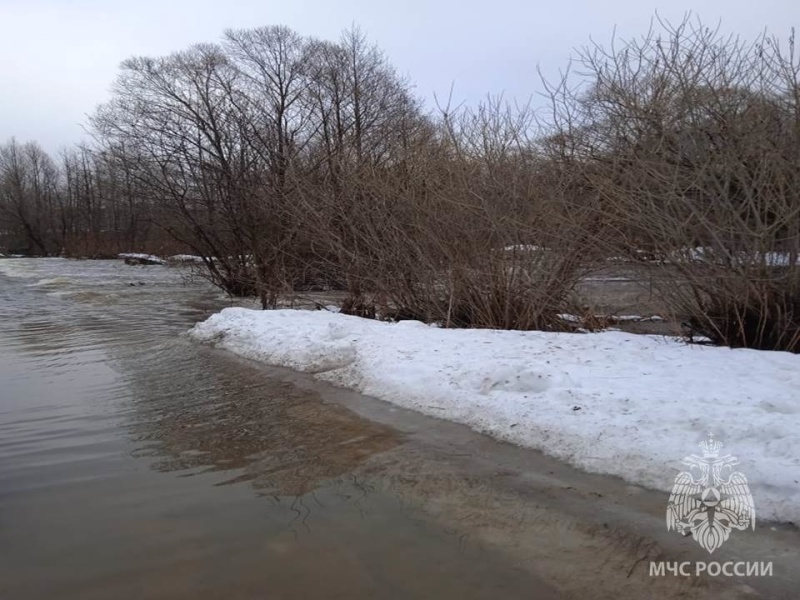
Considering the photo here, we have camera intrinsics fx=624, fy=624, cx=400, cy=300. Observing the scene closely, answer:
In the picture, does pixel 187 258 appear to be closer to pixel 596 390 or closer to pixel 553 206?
pixel 553 206

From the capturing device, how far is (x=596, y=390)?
18.6 feet

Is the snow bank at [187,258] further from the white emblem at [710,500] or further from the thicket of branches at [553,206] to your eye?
the white emblem at [710,500]

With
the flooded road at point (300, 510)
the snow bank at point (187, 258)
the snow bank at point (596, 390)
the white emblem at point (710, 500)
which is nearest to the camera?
the flooded road at point (300, 510)

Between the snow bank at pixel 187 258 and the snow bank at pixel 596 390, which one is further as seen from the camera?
the snow bank at pixel 187 258

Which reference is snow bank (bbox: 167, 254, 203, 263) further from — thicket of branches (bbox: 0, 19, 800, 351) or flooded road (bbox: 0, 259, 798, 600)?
flooded road (bbox: 0, 259, 798, 600)

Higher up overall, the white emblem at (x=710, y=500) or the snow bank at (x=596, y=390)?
the snow bank at (x=596, y=390)

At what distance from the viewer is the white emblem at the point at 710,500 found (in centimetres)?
360

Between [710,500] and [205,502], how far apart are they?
3.23 m

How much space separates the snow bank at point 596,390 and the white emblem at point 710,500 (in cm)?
7

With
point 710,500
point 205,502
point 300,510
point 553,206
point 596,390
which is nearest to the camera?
point 710,500

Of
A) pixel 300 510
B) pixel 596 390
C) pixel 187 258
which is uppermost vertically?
pixel 187 258

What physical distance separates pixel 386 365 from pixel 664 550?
180 inches

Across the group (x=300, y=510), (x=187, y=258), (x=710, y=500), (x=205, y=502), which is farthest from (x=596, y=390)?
(x=187, y=258)

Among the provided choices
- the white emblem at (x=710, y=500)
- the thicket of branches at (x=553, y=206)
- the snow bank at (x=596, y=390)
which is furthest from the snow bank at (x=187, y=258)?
the white emblem at (x=710, y=500)
